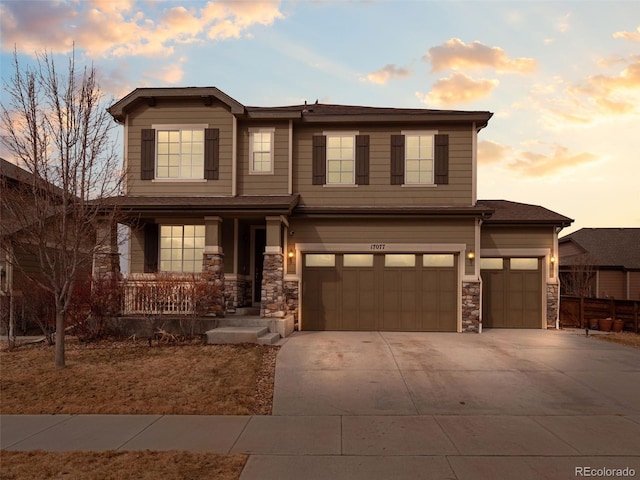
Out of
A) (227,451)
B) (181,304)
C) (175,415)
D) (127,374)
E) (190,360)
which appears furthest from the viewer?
(181,304)

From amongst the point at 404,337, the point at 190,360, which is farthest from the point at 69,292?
the point at 404,337

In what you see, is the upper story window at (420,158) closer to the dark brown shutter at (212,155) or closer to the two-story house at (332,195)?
the two-story house at (332,195)

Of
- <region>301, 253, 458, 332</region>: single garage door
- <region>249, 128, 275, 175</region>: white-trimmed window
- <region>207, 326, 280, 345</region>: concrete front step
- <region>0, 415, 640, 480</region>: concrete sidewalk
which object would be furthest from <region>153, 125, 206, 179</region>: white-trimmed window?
<region>0, 415, 640, 480</region>: concrete sidewalk

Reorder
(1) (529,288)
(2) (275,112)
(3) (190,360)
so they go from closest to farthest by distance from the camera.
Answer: (3) (190,360) → (2) (275,112) → (1) (529,288)

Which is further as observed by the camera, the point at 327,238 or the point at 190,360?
the point at 327,238

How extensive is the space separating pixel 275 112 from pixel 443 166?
542 cm

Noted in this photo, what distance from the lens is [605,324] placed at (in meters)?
16.0

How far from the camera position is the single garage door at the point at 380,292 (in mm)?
14570

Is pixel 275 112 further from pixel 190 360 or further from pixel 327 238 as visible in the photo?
pixel 190 360

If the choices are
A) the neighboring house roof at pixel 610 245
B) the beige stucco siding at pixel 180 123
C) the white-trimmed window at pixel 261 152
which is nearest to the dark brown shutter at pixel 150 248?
the beige stucco siding at pixel 180 123

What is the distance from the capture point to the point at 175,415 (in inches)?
283

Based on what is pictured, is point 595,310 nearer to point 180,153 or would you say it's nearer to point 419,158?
point 419,158

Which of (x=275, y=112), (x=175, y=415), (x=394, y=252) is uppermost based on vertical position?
(x=275, y=112)

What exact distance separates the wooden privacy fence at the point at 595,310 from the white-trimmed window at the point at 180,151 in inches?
540
